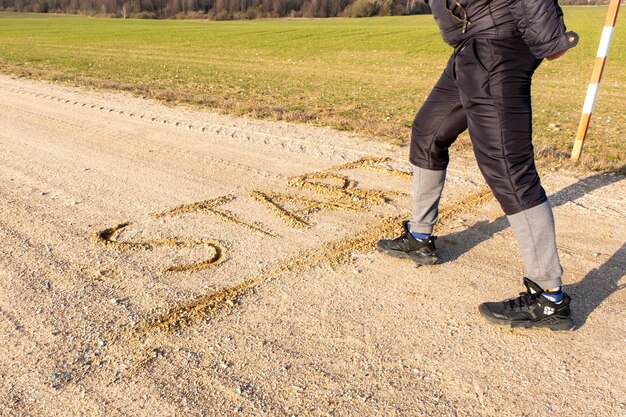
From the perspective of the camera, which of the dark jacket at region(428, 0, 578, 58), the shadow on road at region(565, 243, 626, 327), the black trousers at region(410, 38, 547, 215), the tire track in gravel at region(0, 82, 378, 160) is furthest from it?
the tire track in gravel at region(0, 82, 378, 160)

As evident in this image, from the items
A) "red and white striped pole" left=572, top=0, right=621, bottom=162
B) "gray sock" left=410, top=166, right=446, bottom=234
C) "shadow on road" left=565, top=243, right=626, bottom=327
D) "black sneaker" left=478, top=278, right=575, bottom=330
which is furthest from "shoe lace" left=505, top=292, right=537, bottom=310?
"red and white striped pole" left=572, top=0, right=621, bottom=162

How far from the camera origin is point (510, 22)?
9.63ft

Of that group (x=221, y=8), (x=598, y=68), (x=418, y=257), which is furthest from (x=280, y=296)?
(x=221, y=8)

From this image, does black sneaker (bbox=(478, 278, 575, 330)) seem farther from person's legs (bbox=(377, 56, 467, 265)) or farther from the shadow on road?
person's legs (bbox=(377, 56, 467, 265))

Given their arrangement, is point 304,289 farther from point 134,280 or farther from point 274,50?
point 274,50

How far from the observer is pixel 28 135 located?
24.8ft

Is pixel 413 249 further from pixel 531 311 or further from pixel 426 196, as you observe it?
pixel 531 311

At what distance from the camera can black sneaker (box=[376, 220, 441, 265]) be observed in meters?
3.79

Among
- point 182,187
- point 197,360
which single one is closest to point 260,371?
point 197,360

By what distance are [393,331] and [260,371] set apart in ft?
2.42

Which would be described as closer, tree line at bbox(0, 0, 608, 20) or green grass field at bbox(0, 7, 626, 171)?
green grass field at bbox(0, 7, 626, 171)

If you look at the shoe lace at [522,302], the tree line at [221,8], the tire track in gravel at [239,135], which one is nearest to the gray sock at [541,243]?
the shoe lace at [522,302]

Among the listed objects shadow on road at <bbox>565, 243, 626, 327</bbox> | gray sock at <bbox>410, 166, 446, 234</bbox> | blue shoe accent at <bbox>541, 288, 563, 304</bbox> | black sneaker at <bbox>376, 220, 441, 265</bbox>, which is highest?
gray sock at <bbox>410, 166, 446, 234</bbox>

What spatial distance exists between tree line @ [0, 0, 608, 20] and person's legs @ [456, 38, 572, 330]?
79180 millimetres
